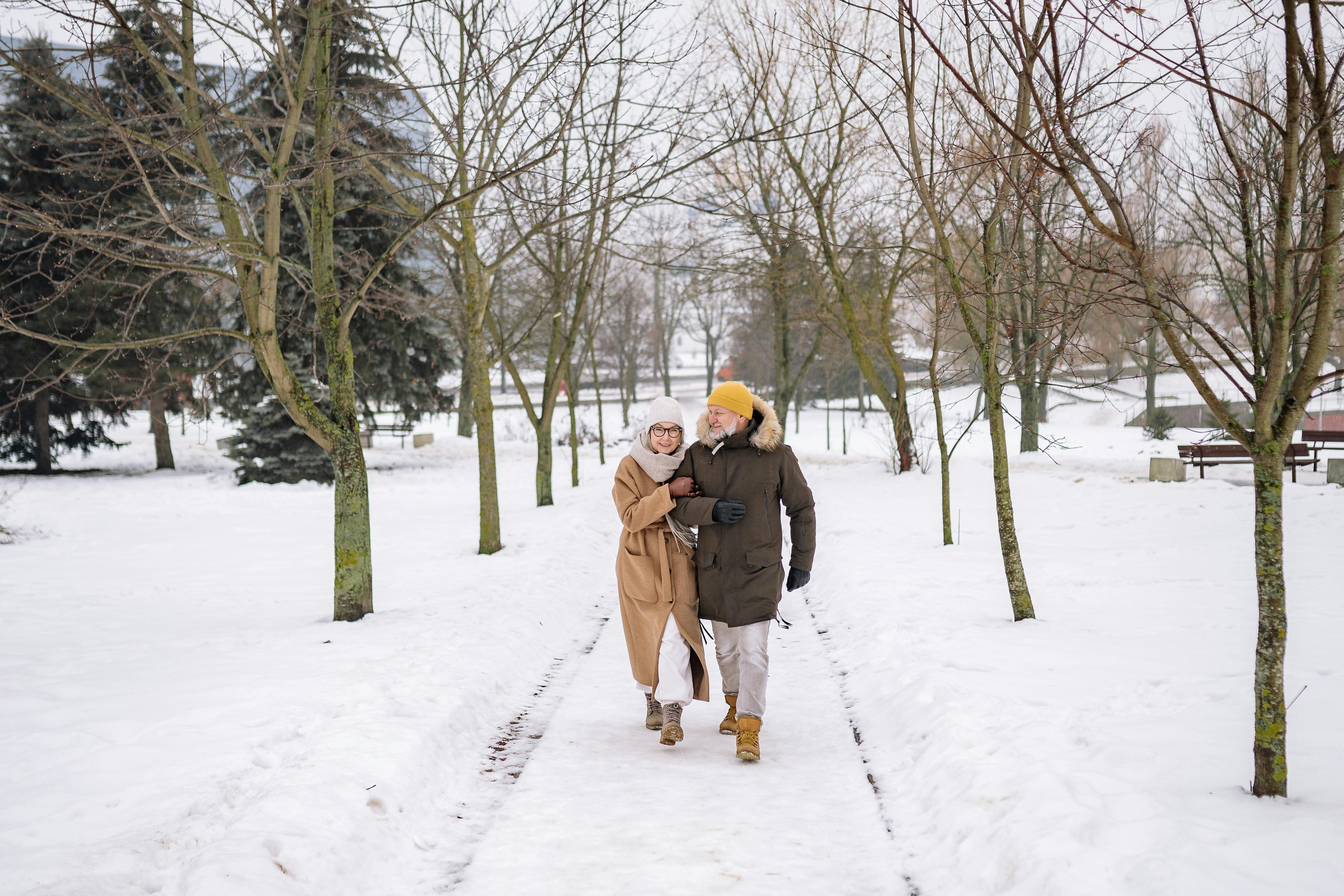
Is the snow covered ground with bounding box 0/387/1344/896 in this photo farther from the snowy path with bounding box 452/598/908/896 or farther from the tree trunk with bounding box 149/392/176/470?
the tree trunk with bounding box 149/392/176/470

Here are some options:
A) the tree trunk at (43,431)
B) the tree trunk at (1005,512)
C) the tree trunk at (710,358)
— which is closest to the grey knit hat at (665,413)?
the tree trunk at (1005,512)

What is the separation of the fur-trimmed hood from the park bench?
20365mm

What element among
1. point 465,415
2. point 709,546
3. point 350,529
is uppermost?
point 465,415

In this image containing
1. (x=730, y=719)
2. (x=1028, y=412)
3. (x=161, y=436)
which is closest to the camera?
(x=730, y=719)

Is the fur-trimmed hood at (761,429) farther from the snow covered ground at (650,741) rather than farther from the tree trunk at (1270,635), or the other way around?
the tree trunk at (1270,635)

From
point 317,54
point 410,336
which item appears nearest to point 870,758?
point 317,54

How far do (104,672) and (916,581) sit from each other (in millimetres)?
6877

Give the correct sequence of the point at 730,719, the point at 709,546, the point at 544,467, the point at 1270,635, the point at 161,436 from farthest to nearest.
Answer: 1. the point at 161,436
2. the point at 544,467
3. the point at 730,719
4. the point at 709,546
5. the point at 1270,635

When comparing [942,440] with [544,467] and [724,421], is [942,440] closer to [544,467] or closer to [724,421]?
[724,421]

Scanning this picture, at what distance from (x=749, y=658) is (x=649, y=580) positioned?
711 mm

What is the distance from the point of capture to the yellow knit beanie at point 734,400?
463 cm

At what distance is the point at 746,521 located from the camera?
15.3 ft

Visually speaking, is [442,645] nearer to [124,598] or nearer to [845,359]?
[124,598]

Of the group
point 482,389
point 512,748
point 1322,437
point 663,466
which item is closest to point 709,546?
point 663,466
